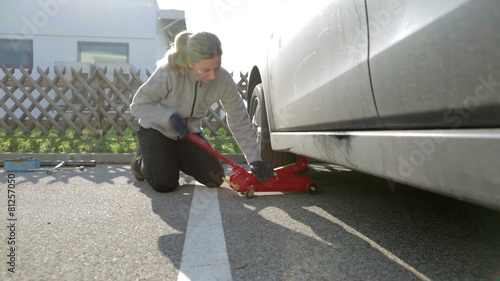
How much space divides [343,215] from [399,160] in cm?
92

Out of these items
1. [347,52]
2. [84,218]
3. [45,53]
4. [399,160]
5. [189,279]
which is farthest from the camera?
[45,53]

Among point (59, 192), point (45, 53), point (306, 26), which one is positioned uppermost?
point (45, 53)

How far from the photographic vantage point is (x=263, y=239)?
59.2 inches

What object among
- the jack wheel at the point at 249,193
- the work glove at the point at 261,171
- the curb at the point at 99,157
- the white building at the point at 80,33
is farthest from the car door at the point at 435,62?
the white building at the point at 80,33

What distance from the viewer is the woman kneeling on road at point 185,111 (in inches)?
85.1

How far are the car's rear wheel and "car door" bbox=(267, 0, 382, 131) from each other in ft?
1.54

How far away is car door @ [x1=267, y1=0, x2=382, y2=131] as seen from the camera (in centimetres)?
123

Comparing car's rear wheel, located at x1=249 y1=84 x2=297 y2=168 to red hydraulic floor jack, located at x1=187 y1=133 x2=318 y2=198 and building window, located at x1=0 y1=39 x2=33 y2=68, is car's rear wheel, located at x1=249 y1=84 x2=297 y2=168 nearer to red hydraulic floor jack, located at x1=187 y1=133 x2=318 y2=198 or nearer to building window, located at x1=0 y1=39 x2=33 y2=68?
red hydraulic floor jack, located at x1=187 y1=133 x2=318 y2=198

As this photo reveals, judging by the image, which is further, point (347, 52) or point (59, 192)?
point (59, 192)

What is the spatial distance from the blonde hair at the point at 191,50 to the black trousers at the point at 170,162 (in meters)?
0.53

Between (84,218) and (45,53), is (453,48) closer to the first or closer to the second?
(84,218)

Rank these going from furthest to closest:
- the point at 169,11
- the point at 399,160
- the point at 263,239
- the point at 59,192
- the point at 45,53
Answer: the point at 169,11
the point at 45,53
the point at 59,192
the point at 263,239
the point at 399,160

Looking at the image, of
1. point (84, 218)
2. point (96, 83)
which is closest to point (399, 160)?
point (84, 218)

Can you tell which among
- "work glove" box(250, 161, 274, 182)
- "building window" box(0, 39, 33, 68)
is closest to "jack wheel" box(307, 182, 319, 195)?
"work glove" box(250, 161, 274, 182)
